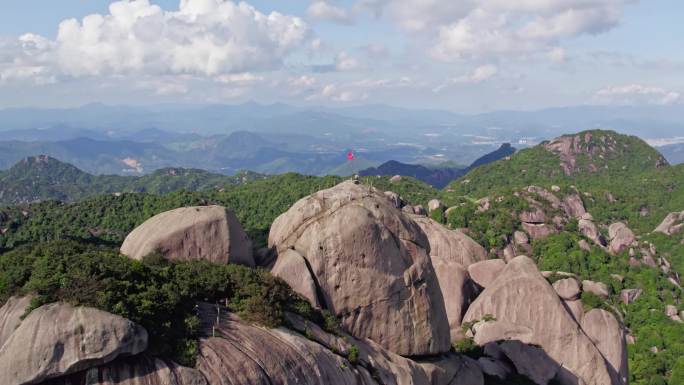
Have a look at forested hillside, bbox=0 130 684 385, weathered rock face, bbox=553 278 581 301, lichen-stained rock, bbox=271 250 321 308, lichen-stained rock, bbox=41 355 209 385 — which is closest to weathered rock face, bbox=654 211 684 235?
forested hillside, bbox=0 130 684 385

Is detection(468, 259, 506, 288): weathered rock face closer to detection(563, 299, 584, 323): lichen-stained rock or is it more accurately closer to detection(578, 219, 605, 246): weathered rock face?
detection(563, 299, 584, 323): lichen-stained rock

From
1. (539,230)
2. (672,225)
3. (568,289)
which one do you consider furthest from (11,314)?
(672,225)

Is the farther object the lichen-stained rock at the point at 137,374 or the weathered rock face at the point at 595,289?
the weathered rock face at the point at 595,289

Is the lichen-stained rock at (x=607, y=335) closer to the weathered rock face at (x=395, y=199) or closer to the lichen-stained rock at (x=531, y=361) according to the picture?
the lichen-stained rock at (x=531, y=361)

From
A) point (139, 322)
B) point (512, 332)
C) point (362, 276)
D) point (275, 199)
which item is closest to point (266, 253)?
point (362, 276)

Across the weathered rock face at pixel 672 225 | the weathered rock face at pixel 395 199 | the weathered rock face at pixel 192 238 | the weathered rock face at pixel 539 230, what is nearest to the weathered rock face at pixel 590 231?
the weathered rock face at pixel 539 230

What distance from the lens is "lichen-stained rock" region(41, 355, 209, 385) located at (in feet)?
51.6

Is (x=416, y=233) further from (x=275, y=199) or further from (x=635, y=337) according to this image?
(x=275, y=199)

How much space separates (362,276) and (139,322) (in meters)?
11.3

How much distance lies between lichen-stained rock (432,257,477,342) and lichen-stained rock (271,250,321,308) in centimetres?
1865

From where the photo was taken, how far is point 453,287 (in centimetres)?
4147

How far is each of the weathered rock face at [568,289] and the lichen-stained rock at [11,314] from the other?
36778 millimetres

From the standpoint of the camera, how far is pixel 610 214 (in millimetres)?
106750

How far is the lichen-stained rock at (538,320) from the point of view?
1415 inches
